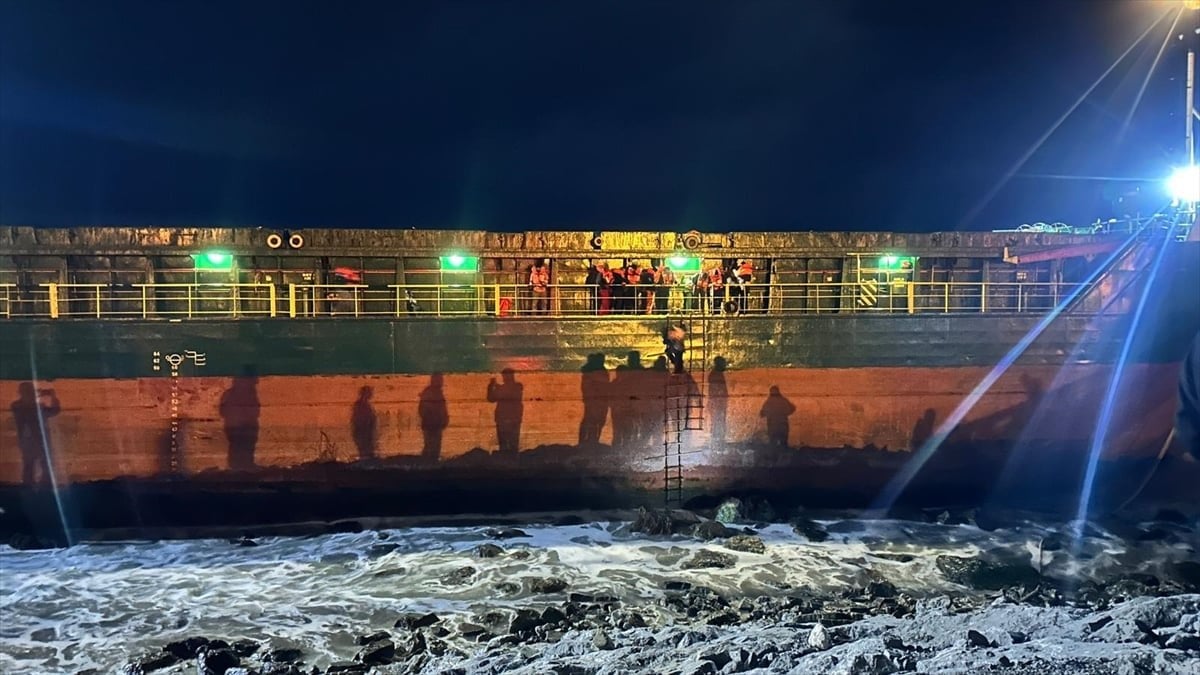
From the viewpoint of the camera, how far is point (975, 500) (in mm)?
13180

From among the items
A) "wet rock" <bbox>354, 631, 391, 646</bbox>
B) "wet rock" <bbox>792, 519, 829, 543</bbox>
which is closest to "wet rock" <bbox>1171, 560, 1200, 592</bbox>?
"wet rock" <bbox>792, 519, 829, 543</bbox>

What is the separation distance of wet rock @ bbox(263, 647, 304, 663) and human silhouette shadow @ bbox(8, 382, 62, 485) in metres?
7.68

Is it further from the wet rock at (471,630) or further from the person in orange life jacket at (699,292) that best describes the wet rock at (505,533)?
the person in orange life jacket at (699,292)

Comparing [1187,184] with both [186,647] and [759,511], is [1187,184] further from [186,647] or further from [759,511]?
[186,647]

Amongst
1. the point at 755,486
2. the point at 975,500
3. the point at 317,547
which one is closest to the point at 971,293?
the point at 975,500

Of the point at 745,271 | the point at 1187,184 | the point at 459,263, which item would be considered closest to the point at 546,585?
the point at 745,271

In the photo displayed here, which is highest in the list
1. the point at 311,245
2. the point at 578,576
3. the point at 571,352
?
the point at 311,245

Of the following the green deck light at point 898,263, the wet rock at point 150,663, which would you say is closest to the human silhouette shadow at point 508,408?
the wet rock at point 150,663

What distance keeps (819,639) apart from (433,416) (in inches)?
323

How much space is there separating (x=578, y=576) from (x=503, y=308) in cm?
680

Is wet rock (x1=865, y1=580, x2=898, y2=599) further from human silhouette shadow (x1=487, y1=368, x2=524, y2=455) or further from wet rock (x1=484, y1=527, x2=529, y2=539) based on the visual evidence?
human silhouette shadow (x1=487, y1=368, x2=524, y2=455)

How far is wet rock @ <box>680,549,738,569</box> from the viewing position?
33.3 ft

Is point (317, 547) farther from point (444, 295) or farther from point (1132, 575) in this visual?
point (1132, 575)

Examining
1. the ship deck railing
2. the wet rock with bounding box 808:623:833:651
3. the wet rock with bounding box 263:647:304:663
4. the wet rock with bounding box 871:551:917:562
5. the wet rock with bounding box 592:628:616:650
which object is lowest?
the wet rock with bounding box 263:647:304:663
